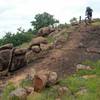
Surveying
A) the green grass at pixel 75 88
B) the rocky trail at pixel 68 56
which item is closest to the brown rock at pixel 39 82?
the green grass at pixel 75 88

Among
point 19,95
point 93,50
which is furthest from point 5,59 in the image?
point 19,95

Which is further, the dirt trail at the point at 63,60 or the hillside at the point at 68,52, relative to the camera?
the hillside at the point at 68,52

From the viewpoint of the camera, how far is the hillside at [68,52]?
2634 centimetres

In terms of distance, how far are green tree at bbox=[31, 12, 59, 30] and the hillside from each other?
10430 millimetres

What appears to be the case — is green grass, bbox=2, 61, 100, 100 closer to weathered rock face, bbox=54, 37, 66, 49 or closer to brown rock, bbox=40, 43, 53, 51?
brown rock, bbox=40, 43, 53, 51

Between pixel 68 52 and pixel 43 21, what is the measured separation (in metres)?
15.2

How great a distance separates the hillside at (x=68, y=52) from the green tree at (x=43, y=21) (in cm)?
1043

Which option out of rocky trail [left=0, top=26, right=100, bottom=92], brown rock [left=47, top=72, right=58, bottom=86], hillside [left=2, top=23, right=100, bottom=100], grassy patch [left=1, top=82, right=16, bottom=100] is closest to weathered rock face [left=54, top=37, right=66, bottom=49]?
hillside [left=2, top=23, right=100, bottom=100]

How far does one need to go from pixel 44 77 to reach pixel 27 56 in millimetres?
7667

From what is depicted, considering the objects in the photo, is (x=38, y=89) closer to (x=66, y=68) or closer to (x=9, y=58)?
(x=66, y=68)

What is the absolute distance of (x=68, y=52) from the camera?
92.8 ft

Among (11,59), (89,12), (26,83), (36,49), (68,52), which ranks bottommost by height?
(26,83)

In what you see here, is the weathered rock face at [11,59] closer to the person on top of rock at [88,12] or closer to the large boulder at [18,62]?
the large boulder at [18,62]

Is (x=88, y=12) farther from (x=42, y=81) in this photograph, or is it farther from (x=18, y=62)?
(x=42, y=81)
